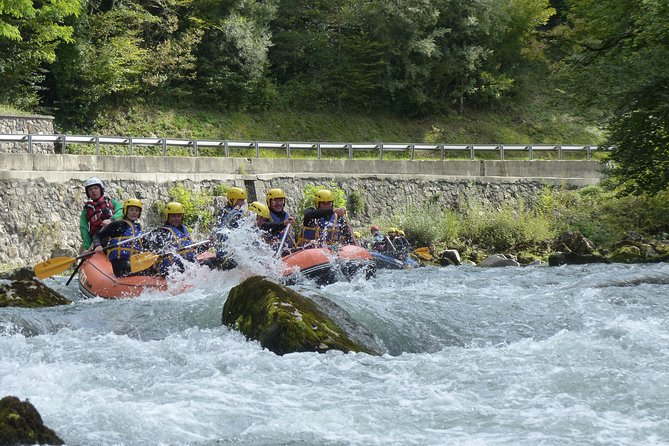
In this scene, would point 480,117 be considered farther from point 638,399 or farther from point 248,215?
point 638,399

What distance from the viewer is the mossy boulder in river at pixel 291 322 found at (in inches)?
381

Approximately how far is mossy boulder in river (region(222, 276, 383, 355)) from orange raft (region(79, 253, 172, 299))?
428 cm

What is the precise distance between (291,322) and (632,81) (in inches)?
431

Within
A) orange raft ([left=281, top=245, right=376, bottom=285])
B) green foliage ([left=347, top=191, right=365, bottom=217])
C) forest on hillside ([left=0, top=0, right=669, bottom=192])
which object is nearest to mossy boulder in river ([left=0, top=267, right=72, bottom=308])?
orange raft ([left=281, top=245, right=376, bottom=285])

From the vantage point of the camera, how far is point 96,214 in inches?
643

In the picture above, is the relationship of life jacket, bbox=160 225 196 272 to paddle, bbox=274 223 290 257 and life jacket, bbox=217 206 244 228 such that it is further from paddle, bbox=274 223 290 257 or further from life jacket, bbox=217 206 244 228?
paddle, bbox=274 223 290 257

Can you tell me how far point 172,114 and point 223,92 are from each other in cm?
244

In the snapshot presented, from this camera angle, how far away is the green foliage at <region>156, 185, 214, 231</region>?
23.1m

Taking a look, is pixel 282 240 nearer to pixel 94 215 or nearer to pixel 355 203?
pixel 94 215

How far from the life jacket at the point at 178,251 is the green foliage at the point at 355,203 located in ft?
36.6

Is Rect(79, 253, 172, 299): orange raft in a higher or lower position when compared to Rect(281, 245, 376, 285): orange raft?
lower

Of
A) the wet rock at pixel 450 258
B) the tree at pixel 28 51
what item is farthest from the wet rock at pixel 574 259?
the tree at pixel 28 51

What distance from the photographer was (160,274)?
15266 millimetres

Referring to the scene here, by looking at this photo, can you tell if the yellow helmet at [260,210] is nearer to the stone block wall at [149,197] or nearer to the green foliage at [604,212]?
the stone block wall at [149,197]
